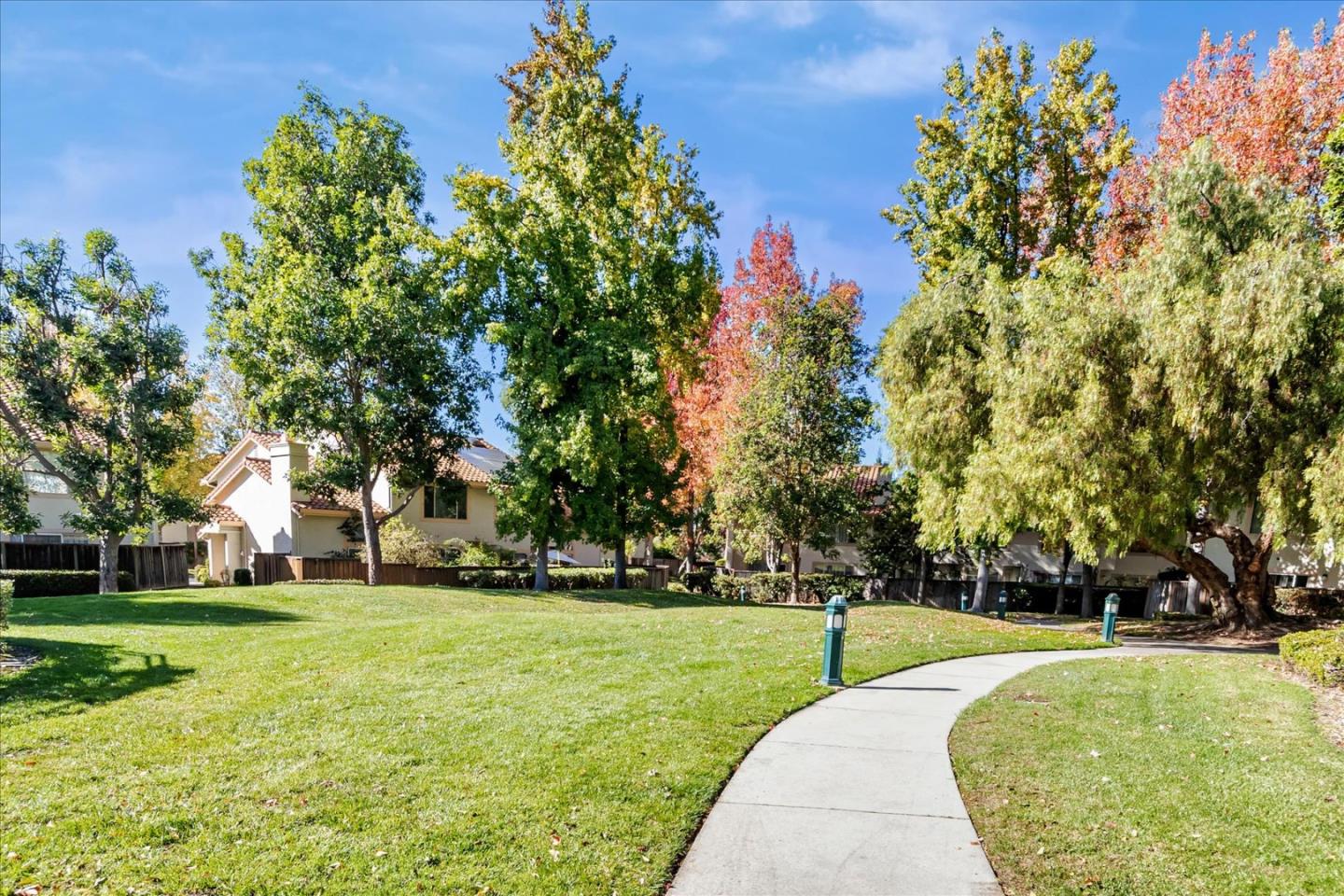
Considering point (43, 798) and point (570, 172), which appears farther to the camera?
point (570, 172)

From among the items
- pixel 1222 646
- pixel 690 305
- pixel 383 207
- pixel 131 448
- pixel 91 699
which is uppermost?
pixel 383 207

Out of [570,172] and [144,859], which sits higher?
[570,172]

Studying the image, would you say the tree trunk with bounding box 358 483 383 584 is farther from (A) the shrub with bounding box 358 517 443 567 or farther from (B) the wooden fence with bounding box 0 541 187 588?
(B) the wooden fence with bounding box 0 541 187 588

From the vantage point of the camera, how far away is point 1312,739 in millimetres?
6992

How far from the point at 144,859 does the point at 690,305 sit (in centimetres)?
2225

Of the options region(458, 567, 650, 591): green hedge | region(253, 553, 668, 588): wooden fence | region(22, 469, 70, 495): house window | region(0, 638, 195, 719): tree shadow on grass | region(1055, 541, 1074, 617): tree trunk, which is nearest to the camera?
region(0, 638, 195, 719): tree shadow on grass

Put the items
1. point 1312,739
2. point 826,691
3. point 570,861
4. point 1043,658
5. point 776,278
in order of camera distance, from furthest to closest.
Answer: point 776,278
point 1043,658
point 826,691
point 1312,739
point 570,861

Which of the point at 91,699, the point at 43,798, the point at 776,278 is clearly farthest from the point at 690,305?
the point at 43,798

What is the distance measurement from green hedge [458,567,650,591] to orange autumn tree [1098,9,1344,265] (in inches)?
810

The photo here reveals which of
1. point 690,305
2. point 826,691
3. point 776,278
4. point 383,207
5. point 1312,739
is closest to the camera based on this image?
point 1312,739

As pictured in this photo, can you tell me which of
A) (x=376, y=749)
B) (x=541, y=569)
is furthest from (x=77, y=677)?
(x=541, y=569)

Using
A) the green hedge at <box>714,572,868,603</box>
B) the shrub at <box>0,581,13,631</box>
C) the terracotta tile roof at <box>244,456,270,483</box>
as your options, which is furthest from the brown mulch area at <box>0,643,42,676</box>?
the green hedge at <box>714,572,868,603</box>

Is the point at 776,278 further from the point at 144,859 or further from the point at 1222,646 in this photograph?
the point at 144,859

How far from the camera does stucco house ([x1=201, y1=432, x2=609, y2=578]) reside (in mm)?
28781
